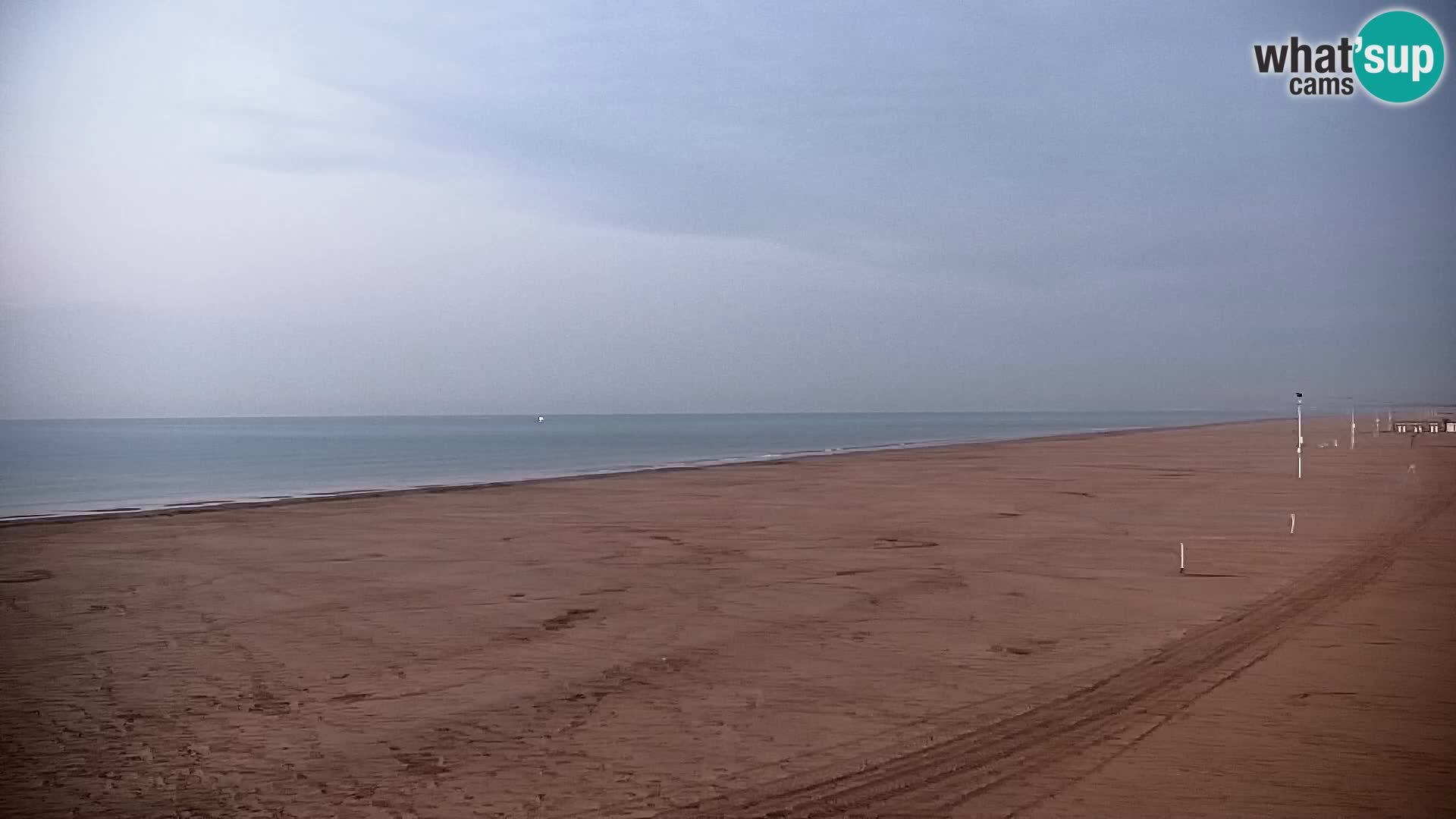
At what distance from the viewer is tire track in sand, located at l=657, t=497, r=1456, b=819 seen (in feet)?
22.3

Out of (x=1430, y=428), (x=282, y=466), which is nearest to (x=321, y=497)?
(x=282, y=466)

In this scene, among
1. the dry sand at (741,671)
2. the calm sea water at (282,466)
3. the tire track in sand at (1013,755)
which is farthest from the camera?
the calm sea water at (282,466)

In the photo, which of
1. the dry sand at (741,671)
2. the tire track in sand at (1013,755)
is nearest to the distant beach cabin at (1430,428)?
the dry sand at (741,671)

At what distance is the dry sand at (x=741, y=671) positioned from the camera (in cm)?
721

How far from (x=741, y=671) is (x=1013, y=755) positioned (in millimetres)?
3455

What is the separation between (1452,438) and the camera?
59.1 meters

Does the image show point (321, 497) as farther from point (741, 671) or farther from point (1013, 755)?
point (1013, 755)

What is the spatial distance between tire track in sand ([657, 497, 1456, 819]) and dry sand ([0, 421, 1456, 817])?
0.03 meters

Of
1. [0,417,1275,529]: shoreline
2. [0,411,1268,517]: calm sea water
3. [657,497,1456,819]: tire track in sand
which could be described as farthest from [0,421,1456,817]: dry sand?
[0,411,1268,517]: calm sea water

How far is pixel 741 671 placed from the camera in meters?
10.6

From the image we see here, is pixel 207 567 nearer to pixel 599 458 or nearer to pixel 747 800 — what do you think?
pixel 747 800

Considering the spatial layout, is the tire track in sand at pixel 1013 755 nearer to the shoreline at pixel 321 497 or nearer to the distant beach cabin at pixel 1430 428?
the shoreline at pixel 321 497

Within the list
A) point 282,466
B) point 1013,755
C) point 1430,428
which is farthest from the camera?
point 1430,428

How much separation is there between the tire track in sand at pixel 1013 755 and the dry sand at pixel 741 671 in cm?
3
